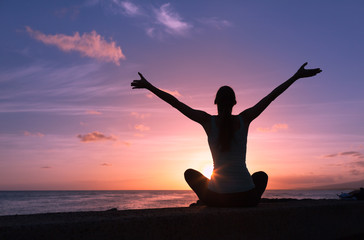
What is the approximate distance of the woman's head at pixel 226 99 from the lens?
333 centimetres

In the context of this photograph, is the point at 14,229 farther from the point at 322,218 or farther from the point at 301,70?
the point at 301,70

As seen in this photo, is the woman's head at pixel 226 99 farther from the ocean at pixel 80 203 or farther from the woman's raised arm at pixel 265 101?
the ocean at pixel 80 203

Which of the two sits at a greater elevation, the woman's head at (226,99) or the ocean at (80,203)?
the woman's head at (226,99)

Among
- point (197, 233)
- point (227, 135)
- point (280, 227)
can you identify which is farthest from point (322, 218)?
point (197, 233)

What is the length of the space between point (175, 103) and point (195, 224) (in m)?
1.47

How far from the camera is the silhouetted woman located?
3.29 meters

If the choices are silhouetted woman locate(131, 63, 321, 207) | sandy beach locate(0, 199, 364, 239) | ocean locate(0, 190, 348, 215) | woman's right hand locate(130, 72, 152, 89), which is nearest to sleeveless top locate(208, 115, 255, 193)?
silhouetted woman locate(131, 63, 321, 207)

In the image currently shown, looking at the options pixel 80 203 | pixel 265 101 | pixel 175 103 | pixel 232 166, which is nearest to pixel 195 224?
pixel 232 166

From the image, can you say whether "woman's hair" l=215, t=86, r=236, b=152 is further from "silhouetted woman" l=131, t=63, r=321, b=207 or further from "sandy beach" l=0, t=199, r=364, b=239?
"sandy beach" l=0, t=199, r=364, b=239

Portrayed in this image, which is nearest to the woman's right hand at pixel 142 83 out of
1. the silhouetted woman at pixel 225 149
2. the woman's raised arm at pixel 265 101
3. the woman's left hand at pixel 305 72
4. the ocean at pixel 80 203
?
the silhouetted woman at pixel 225 149

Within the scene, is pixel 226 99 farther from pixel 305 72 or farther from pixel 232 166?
pixel 305 72

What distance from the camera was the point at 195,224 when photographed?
2328mm

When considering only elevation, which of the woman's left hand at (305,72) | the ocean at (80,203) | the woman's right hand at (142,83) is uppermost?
the woman's left hand at (305,72)

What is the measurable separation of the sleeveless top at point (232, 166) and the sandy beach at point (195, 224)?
1.67 ft
